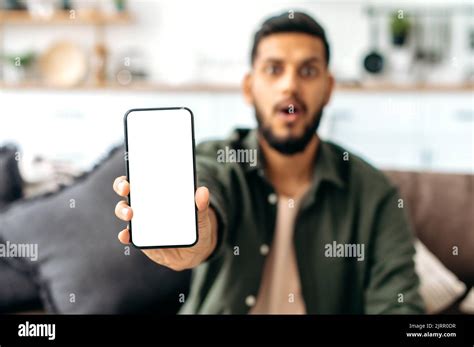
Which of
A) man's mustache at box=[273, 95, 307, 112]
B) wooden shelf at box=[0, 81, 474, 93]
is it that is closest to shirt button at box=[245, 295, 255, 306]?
man's mustache at box=[273, 95, 307, 112]

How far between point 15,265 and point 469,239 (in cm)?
73

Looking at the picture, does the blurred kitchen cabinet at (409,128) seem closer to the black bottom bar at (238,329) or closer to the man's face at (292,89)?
the man's face at (292,89)

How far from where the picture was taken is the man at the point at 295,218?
2.25 feet

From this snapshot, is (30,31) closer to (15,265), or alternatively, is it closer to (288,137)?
(15,265)

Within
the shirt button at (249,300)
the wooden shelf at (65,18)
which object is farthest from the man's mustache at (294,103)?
the wooden shelf at (65,18)

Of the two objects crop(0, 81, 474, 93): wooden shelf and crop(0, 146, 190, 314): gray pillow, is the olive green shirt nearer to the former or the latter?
crop(0, 146, 190, 314): gray pillow

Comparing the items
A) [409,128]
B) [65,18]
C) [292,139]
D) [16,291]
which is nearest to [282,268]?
[292,139]

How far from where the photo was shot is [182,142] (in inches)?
22.0

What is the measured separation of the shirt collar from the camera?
0.70 metres

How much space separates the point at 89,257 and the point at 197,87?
741 mm

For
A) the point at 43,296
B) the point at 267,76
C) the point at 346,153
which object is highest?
the point at 267,76

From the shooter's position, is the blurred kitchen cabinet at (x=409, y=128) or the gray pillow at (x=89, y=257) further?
the blurred kitchen cabinet at (x=409, y=128)

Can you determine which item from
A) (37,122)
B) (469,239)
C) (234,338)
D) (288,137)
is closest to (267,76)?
(288,137)

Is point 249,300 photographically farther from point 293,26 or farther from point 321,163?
point 293,26
